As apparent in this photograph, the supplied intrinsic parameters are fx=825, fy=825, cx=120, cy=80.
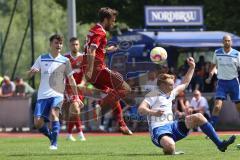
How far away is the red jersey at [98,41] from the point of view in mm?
15664

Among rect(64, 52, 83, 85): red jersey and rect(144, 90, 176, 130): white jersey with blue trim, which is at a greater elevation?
rect(64, 52, 83, 85): red jersey

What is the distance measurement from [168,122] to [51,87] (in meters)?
3.62

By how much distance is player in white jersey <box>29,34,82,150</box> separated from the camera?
53.5 ft

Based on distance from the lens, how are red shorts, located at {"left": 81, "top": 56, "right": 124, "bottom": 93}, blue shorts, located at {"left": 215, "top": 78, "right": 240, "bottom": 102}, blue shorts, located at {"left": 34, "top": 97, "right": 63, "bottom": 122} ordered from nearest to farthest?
red shorts, located at {"left": 81, "top": 56, "right": 124, "bottom": 93} → blue shorts, located at {"left": 34, "top": 97, "right": 63, "bottom": 122} → blue shorts, located at {"left": 215, "top": 78, "right": 240, "bottom": 102}

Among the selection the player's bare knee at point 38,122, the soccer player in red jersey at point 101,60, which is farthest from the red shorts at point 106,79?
the player's bare knee at point 38,122

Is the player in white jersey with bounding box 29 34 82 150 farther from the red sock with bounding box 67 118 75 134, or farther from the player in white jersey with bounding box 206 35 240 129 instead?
the red sock with bounding box 67 118 75 134

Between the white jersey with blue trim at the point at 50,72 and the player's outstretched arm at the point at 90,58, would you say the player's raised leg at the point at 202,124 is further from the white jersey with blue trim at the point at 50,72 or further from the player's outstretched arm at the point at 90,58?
the white jersey with blue trim at the point at 50,72

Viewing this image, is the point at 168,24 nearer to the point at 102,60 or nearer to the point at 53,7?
the point at 102,60

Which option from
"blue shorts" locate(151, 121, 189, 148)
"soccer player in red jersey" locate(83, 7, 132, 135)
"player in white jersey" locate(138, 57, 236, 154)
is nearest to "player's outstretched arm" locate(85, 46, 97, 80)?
"soccer player in red jersey" locate(83, 7, 132, 135)

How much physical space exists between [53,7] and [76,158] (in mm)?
60173

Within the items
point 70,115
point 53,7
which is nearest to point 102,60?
point 70,115

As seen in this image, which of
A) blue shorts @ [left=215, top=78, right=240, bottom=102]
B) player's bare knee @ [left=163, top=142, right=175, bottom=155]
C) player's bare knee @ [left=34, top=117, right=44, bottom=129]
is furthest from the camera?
blue shorts @ [left=215, top=78, right=240, bottom=102]

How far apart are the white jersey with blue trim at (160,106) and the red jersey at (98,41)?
229 cm

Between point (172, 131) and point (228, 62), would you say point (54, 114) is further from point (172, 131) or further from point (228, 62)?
point (228, 62)
